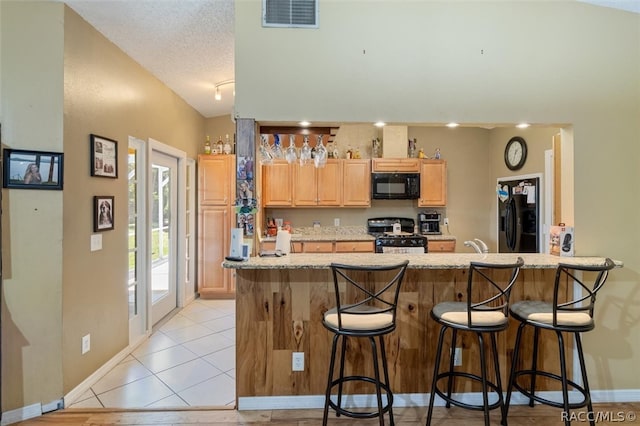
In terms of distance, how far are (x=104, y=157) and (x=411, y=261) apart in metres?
2.52

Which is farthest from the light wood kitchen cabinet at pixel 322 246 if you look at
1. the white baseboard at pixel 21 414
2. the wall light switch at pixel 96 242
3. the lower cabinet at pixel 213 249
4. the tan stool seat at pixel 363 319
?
the white baseboard at pixel 21 414

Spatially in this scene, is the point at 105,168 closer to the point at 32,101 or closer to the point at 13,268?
the point at 32,101

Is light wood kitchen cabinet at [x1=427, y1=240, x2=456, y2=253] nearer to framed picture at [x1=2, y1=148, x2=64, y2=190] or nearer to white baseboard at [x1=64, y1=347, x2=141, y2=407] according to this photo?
white baseboard at [x1=64, y1=347, x2=141, y2=407]

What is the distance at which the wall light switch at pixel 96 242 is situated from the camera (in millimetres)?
2678

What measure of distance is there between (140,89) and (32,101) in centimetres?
117

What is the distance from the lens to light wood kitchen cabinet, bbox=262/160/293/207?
16.5 feet

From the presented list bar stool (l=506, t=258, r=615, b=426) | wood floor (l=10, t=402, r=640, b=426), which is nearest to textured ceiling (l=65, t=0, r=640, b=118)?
bar stool (l=506, t=258, r=615, b=426)

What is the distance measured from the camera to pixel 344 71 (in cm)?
247

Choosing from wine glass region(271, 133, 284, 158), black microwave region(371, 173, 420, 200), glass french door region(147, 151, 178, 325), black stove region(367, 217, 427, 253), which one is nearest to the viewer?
wine glass region(271, 133, 284, 158)

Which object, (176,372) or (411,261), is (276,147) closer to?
(411,261)

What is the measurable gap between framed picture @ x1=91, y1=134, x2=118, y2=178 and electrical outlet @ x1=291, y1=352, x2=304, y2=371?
204cm

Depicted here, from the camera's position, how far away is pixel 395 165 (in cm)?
505

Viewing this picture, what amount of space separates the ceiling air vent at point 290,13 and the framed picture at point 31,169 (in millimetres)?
1704

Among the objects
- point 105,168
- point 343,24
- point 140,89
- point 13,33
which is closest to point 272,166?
point 140,89
